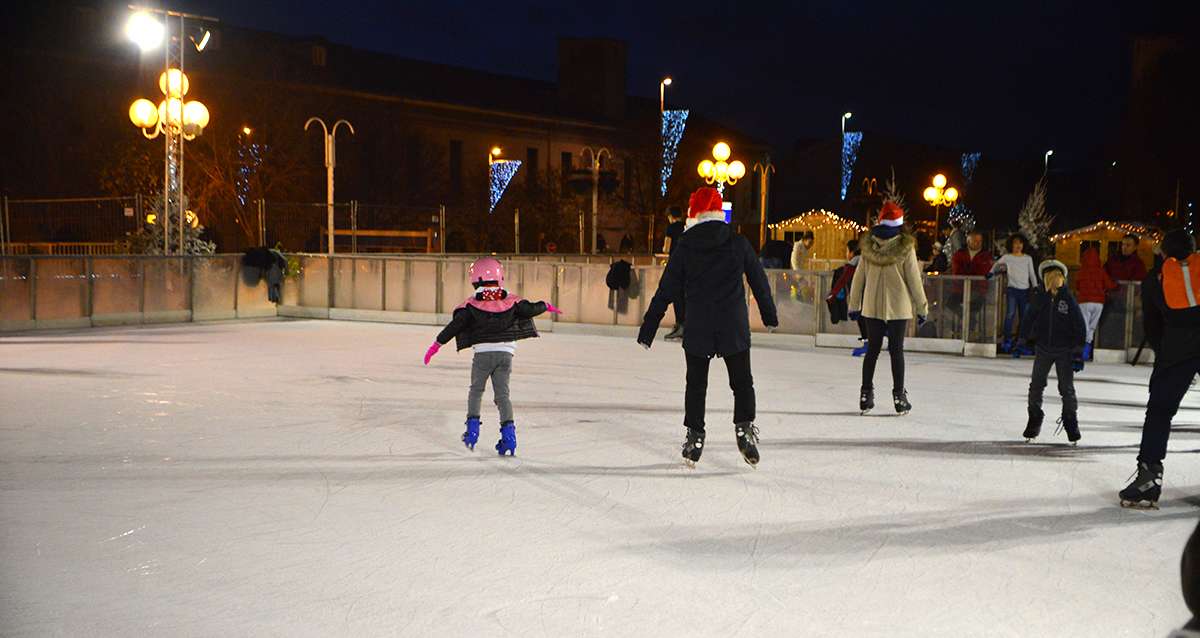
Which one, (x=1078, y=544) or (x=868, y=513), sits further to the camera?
(x=868, y=513)

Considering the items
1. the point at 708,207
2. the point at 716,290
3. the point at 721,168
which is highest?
the point at 721,168

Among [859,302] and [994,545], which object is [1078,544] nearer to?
[994,545]

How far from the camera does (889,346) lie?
9.81 metres

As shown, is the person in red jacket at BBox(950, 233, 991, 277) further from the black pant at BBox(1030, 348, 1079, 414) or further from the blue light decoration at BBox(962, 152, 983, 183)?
the blue light decoration at BBox(962, 152, 983, 183)

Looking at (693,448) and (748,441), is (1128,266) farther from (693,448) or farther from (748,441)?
(693,448)

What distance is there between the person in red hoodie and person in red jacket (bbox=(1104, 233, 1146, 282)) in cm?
78

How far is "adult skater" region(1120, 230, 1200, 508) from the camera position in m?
6.24

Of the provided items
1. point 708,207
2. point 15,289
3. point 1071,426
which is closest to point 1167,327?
point 1071,426

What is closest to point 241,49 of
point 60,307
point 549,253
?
point 549,253

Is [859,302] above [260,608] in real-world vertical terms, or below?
above

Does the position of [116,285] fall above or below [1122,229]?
below

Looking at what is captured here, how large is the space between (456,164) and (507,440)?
47062 mm

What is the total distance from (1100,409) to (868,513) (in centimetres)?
519

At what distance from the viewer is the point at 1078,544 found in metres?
5.66
